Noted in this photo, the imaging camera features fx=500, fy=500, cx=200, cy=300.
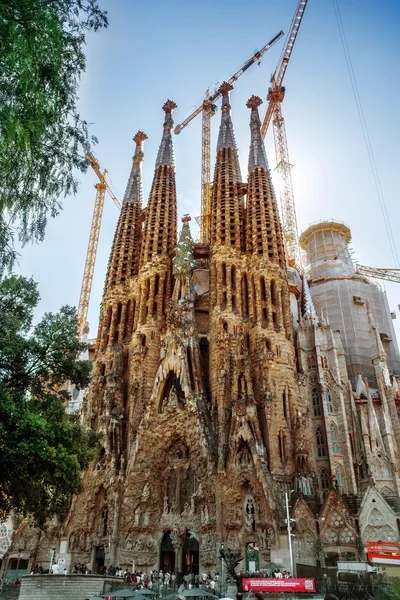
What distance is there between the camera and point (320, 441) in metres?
35.7

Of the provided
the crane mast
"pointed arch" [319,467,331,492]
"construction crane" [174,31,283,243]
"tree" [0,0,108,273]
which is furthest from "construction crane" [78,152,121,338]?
"tree" [0,0,108,273]

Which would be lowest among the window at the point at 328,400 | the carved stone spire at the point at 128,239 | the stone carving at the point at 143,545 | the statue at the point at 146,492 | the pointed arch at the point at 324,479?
the stone carving at the point at 143,545

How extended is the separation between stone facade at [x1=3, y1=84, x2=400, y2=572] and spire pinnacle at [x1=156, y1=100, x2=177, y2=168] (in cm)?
953

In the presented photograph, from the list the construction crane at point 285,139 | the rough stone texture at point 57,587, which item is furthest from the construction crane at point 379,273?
the rough stone texture at point 57,587

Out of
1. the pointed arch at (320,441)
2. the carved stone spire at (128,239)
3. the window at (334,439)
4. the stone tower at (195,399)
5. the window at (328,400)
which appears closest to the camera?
the stone tower at (195,399)

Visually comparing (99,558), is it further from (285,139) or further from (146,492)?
(285,139)

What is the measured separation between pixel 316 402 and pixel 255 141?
25962 mm

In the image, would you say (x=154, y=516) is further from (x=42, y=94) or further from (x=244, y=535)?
(x=42, y=94)

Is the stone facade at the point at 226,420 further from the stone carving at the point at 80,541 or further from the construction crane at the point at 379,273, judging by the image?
the construction crane at the point at 379,273

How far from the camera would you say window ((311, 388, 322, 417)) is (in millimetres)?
36938

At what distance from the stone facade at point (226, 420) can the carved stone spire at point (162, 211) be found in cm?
30

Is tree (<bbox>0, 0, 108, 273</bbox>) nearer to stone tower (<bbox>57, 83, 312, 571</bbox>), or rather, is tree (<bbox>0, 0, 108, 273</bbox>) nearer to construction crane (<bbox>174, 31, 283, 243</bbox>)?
stone tower (<bbox>57, 83, 312, 571</bbox>)

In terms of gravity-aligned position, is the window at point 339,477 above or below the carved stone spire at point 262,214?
below

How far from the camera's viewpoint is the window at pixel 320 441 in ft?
115
